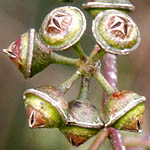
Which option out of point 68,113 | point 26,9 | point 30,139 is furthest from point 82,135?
point 26,9

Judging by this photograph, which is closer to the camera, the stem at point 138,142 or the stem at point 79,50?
the stem at point 79,50

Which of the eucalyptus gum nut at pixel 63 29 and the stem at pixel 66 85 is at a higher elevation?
the eucalyptus gum nut at pixel 63 29

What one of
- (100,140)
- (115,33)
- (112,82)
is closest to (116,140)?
(100,140)

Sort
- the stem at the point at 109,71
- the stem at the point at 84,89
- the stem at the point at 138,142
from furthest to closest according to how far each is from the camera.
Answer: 1. the stem at the point at 138,142
2. the stem at the point at 109,71
3. the stem at the point at 84,89

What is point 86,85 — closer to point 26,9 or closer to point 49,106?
point 49,106

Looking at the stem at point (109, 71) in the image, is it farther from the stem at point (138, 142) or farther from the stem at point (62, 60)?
the stem at point (62, 60)

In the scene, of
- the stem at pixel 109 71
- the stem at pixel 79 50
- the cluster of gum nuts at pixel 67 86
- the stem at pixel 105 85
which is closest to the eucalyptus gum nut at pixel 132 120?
the cluster of gum nuts at pixel 67 86

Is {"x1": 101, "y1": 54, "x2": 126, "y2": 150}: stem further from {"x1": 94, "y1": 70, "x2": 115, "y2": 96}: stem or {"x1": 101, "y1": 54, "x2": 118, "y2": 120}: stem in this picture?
{"x1": 94, "y1": 70, "x2": 115, "y2": 96}: stem

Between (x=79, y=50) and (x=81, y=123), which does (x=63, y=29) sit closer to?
(x=79, y=50)
